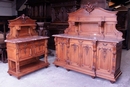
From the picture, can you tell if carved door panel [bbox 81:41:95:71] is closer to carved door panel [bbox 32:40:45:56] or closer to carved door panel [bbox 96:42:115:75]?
carved door panel [bbox 96:42:115:75]

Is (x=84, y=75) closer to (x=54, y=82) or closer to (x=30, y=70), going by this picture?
(x=54, y=82)

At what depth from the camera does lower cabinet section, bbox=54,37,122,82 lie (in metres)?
2.79

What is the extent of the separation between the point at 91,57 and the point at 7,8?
5608 mm

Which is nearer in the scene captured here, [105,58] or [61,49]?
[105,58]

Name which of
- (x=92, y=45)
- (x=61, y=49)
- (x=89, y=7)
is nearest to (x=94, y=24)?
(x=89, y=7)

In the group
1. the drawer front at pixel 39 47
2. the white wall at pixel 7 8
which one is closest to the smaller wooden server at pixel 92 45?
the drawer front at pixel 39 47

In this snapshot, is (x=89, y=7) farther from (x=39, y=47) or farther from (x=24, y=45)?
(x=24, y=45)

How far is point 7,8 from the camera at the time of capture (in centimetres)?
683

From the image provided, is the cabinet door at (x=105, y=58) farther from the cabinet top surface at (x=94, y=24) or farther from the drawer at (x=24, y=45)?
the drawer at (x=24, y=45)

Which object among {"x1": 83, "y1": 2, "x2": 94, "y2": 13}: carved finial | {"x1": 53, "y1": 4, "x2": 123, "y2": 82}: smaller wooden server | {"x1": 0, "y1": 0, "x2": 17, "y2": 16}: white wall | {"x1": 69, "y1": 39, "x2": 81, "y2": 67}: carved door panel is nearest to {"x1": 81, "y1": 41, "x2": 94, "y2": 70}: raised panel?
{"x1": 53, "y1": 4, "x2": 123, "y2": 82}: smaller wooden server

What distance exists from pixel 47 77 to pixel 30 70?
0.47 metres

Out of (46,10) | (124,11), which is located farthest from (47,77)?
(124,11)

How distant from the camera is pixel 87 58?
10.2 feet

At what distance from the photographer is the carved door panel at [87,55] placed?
3015mm
